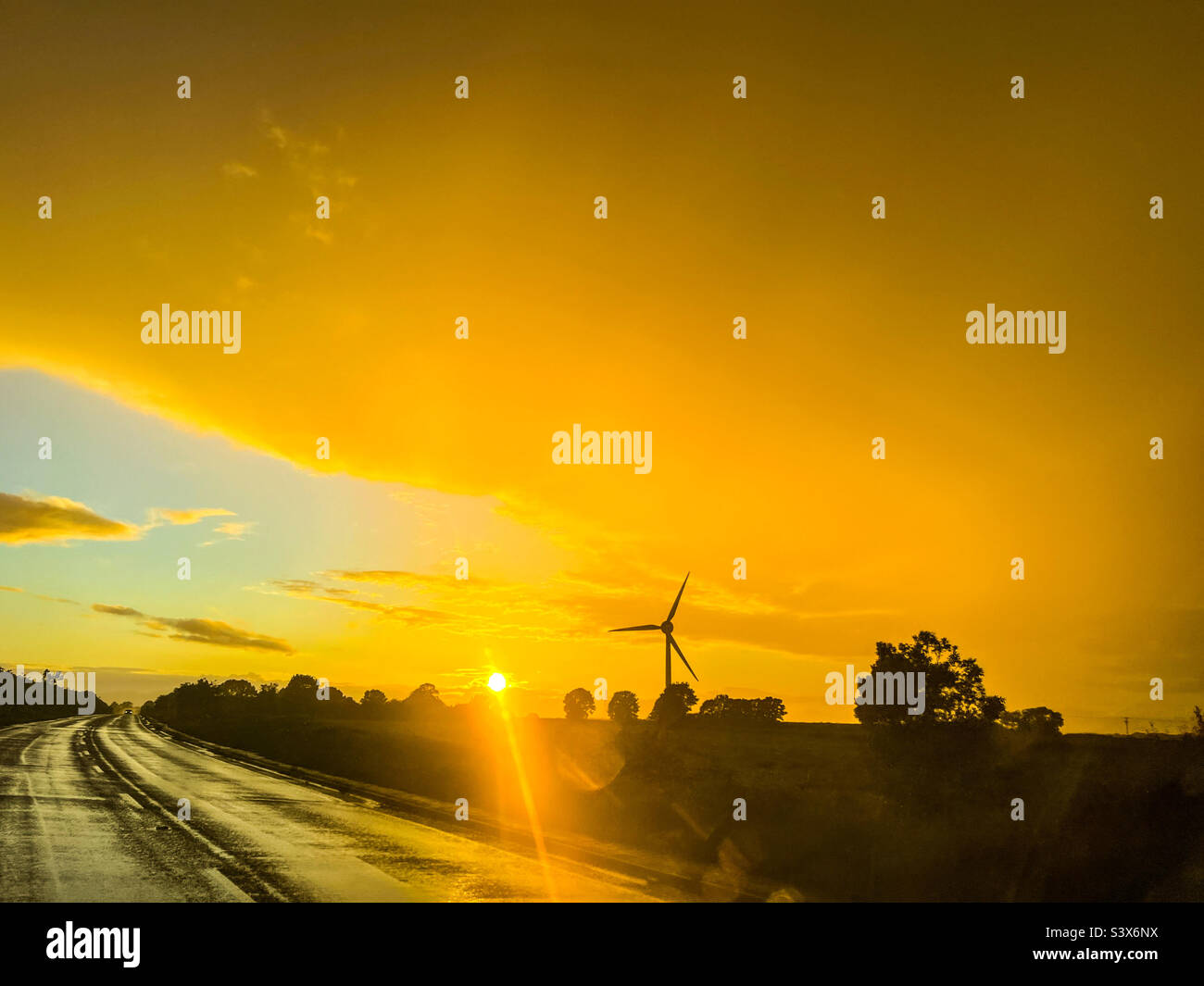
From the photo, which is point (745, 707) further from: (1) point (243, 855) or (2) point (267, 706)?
(1) point (243, 855)

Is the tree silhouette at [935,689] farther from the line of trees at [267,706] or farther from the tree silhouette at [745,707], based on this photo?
the tree silhouette at [745,707]

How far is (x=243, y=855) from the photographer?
566 inches

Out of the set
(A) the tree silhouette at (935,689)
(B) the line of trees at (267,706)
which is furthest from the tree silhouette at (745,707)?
(A) the tree silhouette at (935,689)

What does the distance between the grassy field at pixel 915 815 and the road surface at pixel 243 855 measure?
3514mm

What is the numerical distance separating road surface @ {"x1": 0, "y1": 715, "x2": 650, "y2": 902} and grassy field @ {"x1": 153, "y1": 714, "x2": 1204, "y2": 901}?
351 centimetres

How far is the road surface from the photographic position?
11797 millimetres

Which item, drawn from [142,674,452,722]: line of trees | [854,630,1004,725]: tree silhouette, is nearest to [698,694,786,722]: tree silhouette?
[142,674,452,722]: line of trees

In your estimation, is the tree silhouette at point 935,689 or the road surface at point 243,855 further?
the tree silhouette at point 935,689

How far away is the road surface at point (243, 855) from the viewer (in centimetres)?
1180

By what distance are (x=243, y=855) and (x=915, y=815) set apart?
1542 centimetres

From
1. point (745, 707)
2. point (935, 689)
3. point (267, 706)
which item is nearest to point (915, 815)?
point (935, 689)
